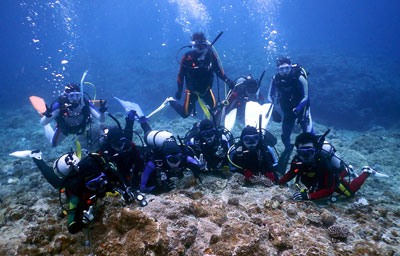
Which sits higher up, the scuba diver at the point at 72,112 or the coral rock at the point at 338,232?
the coral rock at the point at 338,232

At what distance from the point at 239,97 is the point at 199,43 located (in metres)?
2.83

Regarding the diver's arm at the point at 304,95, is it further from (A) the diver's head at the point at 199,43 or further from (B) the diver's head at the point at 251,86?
(A) the diver's head at the point at 199,43

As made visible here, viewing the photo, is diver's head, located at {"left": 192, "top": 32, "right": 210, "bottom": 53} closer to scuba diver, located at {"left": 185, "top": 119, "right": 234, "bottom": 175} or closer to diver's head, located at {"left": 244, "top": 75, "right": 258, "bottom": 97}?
diver's head, located at {"left": 244, "top": 75, "right": 258, "bottom": 97}

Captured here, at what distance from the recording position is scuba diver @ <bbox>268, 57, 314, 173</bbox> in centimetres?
646

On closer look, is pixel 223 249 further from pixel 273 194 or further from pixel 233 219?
pixel 273 194

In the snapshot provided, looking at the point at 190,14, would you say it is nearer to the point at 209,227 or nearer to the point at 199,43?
the point at 199,43

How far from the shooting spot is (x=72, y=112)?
687 cm

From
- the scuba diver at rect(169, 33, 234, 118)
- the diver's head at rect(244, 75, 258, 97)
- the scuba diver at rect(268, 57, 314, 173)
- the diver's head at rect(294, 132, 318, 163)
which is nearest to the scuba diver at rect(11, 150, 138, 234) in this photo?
the diver's head at rect(294, 132, 318, 163)

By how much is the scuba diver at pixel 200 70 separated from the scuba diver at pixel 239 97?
2.63 feet

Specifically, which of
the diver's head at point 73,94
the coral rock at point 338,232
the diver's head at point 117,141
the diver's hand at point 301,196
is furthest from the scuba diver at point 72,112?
the coral rock at point 338,232

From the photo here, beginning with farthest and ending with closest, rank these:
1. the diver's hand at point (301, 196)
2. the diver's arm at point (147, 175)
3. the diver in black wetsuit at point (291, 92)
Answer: the diver in black wetsuit at point (291, 92), the diver's arm at point (147, 175), the diver's hand at point (301, 196)

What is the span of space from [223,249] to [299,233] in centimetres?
97

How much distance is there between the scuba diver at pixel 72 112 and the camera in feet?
21.6

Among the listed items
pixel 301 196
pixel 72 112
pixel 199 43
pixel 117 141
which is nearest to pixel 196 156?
pixel 117 141
